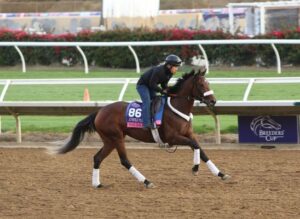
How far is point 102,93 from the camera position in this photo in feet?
62.0

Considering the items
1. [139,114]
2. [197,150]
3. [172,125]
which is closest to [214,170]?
[197,150]

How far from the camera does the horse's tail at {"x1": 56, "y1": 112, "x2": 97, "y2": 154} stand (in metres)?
10.6

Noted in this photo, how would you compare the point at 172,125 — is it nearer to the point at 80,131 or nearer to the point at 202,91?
the point at 202,91

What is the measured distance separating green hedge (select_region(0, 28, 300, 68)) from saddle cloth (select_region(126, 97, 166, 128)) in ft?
40.8

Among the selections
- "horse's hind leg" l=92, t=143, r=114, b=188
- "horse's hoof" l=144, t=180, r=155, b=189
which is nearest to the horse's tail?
"horse's hind leg" l=92, t=143, r=114, b=188

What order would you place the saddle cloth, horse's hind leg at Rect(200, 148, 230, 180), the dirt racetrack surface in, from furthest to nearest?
the saddle cloth < horse's hind leg at Rect(200, 148, 230, 180) < the dirt racetrack surface

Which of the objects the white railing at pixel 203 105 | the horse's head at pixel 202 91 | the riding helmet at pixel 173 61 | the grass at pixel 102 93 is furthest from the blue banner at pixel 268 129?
the riding helmet at pixel 173 61

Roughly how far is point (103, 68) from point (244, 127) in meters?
10.7

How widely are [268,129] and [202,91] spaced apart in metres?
4.10

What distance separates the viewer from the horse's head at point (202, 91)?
1013cm

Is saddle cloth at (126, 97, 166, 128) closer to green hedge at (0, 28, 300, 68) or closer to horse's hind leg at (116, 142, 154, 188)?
horse's hind leg at (116, 142, 154, 188)

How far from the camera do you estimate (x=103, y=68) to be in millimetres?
24219

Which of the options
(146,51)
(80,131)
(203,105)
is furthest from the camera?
(146,51)

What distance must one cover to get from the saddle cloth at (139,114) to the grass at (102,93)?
193 inches
